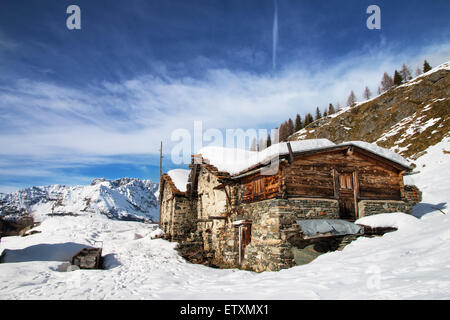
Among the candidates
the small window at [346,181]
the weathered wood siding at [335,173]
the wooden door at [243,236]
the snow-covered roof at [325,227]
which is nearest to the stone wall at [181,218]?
the wooden door at [243,236]

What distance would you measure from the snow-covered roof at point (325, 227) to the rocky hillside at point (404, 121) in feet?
91.7

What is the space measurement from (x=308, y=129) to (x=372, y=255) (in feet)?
258

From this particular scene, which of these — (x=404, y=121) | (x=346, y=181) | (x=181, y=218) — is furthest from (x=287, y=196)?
(x=404, y=121)

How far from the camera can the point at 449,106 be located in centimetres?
3962

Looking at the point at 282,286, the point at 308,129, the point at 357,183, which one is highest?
the point at 308,129

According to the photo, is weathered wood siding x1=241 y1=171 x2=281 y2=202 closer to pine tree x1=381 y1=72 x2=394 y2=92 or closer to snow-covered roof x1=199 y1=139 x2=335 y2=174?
snow-covered roof x1=199 y1=139 x2=335 y2=174

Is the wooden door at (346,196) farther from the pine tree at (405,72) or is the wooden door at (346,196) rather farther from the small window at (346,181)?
the pine tree at (405,72)

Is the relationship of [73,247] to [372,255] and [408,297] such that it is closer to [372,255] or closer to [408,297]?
[372,255]

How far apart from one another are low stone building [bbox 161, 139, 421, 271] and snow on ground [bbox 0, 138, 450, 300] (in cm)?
159

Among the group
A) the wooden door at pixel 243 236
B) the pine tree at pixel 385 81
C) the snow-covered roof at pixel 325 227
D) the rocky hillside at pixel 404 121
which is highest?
the pine tree at pixel 385 81

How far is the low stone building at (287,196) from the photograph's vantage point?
37.4 ft

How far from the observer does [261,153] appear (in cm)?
1375

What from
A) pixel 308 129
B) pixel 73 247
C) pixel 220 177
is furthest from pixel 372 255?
pixel 308 129

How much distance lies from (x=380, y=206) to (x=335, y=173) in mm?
3334
